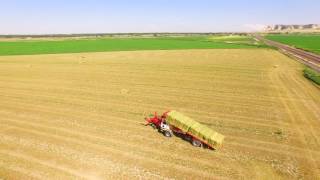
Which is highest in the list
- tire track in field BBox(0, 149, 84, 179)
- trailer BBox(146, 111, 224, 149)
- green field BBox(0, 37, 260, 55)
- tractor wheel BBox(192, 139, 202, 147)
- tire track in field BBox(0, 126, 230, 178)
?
green field BBox(0, 37, 260, 55)

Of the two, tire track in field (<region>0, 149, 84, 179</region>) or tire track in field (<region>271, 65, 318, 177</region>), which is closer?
tire track in field (<region>0, 149, 84, 179</region>)

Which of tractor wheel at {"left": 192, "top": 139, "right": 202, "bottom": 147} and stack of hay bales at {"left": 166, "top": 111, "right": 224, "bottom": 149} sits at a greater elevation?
stack of hay bales at {"left": 166, "top": 111, "right": 224, "bottom": 149}

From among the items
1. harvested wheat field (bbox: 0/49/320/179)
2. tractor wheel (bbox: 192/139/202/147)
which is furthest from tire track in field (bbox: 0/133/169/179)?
tractor wheel (bbox: 192/139/202/147)

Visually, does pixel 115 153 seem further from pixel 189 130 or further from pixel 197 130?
pixel 197 130

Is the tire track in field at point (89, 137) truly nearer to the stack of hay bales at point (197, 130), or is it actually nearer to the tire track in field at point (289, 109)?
the stack of hay bales at point (197, 130)

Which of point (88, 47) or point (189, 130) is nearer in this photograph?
point (189, 130)

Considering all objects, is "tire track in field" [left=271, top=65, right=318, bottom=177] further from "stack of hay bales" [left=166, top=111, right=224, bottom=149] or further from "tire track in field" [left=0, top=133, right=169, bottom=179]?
"tire track in field" [left=0, top=133, right=169, bottom=179]

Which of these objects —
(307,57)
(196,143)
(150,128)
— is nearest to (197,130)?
(196,143)

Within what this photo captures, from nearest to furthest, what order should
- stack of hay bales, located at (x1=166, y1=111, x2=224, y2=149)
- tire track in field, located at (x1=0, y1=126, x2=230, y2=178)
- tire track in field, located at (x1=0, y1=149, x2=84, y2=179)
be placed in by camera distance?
tire track in field, located at (x1=0, y1=149, x2=84, y2=179), tire track in field, located at (x1=0, y1=126, x2=230, y2=178), stack of hay bales, located at (x1=166, y1=111, x2=224, y2=149)

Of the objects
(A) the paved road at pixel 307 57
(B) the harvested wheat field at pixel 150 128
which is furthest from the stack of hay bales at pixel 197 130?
(A) the paved road at pixel 307 57
